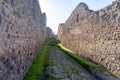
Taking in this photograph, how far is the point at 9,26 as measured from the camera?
3697mm

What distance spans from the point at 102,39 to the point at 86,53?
2.19 metres

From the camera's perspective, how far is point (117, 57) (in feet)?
20.8

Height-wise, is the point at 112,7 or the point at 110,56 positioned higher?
the point at 112,7

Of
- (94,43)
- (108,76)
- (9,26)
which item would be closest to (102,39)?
(94,43)

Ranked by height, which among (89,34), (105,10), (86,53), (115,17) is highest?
(105,10)

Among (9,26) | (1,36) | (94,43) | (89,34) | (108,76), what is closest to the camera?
(1,36)

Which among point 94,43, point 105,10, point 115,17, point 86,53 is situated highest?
point 105,10

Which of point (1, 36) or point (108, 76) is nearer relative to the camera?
point (1, 36)

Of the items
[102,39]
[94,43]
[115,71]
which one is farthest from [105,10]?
[115,71]

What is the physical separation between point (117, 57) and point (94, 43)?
2194 mm

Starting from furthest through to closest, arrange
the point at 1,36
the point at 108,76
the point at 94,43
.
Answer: the point at 94,43, the point at 108,76, the point at 1,36

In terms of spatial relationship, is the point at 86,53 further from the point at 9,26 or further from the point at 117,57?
the point at 9,26

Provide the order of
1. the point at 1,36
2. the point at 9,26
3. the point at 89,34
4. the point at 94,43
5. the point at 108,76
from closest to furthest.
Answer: the point at 1,36 < the point at 9,26 < the point at 108,76 < the point at 94,43 < the point at 89,34

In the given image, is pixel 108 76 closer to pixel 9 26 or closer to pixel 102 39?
pixel 102 39
